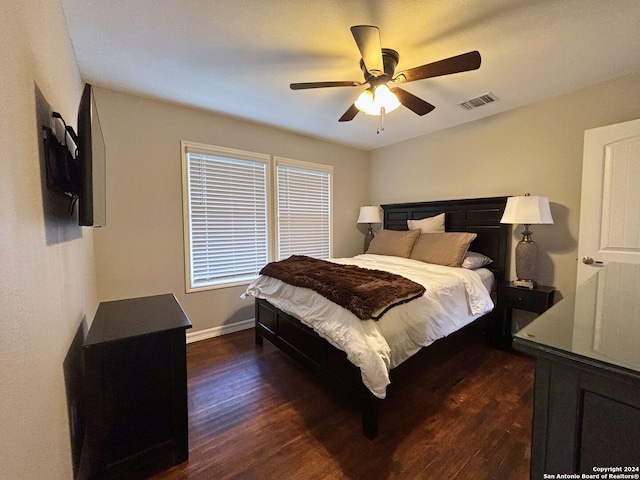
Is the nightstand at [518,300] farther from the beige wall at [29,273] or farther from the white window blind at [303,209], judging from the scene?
the beige wall at [29,273]

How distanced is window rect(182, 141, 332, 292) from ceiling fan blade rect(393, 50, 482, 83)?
2.07 meters

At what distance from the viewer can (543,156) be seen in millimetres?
2713

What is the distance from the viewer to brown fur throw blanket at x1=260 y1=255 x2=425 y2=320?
5.46 ft

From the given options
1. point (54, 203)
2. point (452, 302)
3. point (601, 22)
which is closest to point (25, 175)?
point (54, 203)

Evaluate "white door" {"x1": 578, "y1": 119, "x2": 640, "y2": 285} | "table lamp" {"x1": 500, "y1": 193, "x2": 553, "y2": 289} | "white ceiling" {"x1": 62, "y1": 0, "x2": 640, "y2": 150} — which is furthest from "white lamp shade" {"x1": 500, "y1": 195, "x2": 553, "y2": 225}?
"white ceiling" {"x1": 62, "y1": 0, "x2": 640, "y2": 150}

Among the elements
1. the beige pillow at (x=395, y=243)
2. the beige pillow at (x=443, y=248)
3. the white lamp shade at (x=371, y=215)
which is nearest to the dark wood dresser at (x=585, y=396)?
the beige pillow at (x=443, y=248)

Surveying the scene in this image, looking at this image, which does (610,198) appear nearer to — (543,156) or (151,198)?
(543,156)

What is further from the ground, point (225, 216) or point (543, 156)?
point (543, 156)

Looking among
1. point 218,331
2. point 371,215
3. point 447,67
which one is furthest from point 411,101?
point 218,331

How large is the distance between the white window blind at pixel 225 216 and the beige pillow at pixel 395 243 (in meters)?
1.50

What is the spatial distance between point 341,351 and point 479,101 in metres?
2.74

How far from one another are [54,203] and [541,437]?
79.5 inches

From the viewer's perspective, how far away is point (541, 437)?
2.60ft

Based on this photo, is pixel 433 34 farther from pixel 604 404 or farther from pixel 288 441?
pixel 288 441
